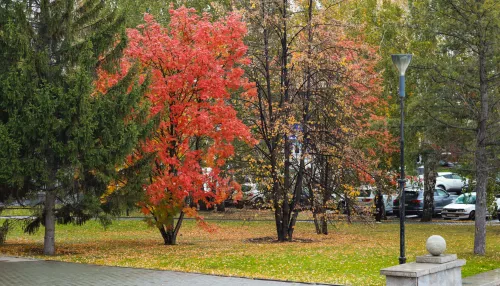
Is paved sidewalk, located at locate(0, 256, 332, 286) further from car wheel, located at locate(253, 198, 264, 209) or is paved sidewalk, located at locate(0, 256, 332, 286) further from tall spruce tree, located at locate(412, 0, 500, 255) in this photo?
car wheel, located at locate(253, 198, 264, 209)

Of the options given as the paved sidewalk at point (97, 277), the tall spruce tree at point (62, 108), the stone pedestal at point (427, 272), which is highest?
the tall spruce tree at point (62, 108)

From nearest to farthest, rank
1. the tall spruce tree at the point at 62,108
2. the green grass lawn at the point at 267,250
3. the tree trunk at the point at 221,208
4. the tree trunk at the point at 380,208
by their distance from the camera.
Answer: the green grass lawn at the point at 267,250
the tall spruce tree at the point at 62,108
the tree trunk at the point at 380,208
the tree trunk at the point at 221,208

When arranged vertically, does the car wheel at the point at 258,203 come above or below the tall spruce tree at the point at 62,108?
below

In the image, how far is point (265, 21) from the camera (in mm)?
23812

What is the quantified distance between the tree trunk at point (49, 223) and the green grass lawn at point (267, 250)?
1.27 feet

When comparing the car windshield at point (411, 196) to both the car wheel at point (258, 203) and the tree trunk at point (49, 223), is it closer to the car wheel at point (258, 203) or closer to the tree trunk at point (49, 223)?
the car wheel at point (258, 203)

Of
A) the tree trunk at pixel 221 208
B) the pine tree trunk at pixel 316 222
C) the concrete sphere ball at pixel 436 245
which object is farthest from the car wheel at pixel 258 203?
the tree trunk at pixel 221 208

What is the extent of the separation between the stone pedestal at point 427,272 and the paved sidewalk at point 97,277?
7.51 feet

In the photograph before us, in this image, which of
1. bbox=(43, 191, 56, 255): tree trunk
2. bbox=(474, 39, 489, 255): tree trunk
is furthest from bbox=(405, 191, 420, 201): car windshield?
bbox=(43, 191, 56, 255): tree trunk

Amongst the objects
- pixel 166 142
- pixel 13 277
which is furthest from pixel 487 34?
pixel 13 277

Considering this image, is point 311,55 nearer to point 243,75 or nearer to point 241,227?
point 243,75

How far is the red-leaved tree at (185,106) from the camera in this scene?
71.6ft

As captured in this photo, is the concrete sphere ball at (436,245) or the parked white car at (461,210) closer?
the concrete sphere ball at (436,245)

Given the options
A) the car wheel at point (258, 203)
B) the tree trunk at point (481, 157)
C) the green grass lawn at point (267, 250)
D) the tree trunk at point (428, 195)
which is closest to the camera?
the green grass lawn at point (267, 250)
